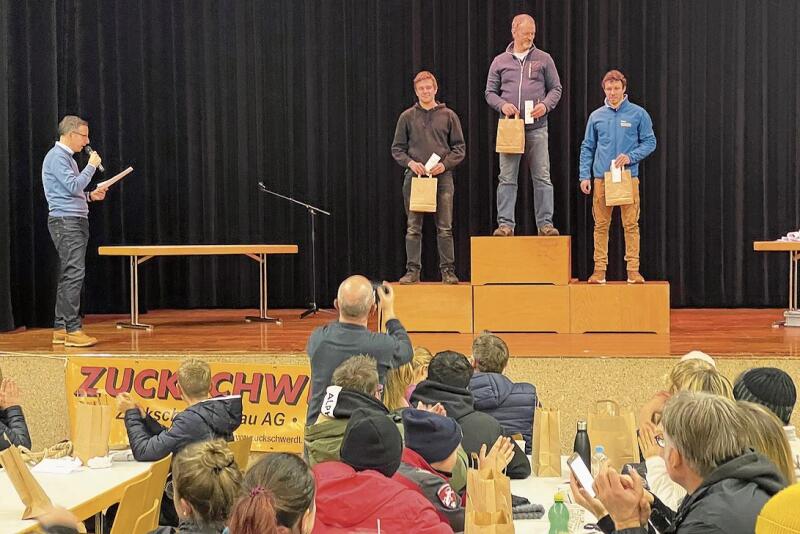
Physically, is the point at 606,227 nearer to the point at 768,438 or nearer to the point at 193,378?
the point at 193,378

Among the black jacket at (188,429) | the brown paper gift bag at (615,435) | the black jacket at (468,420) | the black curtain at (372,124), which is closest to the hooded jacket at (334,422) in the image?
the black jacket at (468,420)

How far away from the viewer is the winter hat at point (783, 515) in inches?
48.5

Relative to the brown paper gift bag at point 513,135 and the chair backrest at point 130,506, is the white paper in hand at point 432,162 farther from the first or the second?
the chair backrest at point 130,506

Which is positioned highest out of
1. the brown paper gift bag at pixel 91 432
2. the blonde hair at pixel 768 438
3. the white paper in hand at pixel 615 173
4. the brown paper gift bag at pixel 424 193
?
the white paper in hand at pixel 615 173

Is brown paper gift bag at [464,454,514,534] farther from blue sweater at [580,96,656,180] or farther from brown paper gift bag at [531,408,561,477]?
blue sweater at [580,96,656,180]

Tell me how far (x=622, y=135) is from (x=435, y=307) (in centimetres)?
188

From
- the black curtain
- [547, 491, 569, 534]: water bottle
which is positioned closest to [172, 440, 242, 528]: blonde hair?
[547, 491, 569, 534]: water bottle

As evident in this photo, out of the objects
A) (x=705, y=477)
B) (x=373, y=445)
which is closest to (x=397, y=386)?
(x=373, y=445)

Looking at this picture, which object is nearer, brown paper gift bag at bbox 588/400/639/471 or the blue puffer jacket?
brown paper gift bag at bbox 588/400/639/471

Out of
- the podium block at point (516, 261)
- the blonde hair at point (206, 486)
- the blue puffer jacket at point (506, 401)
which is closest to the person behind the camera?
the blonde hair at point (206, 486)

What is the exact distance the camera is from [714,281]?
30.4 ft

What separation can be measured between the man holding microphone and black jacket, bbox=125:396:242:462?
2.86m

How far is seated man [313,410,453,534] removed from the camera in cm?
254

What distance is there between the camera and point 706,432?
212cm
